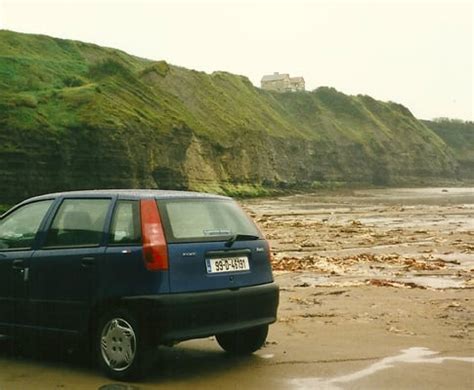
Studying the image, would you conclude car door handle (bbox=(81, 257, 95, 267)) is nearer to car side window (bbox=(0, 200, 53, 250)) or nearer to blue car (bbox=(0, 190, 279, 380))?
blue car (bbox=(0, 190, 279, 380))

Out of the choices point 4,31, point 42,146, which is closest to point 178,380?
point 42,146

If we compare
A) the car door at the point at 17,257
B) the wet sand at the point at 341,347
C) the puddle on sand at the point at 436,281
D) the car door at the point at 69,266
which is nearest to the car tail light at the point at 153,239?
the car door at the point at 69,266

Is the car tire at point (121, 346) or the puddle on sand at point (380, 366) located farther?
the car tire at point (121, 346)

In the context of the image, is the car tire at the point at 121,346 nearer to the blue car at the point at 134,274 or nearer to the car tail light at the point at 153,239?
the blue car at the point at 134,274

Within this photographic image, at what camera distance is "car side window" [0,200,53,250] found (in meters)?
7.00

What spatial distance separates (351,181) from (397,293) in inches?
4273

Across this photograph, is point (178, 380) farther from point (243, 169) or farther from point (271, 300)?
point (243, 169)

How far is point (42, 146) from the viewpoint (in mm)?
54406

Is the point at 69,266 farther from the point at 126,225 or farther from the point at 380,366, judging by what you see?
the point at 380,366

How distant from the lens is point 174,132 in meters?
68.1

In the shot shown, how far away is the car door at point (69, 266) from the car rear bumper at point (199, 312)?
570 millimetres

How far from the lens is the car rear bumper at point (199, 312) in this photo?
589 centimetres

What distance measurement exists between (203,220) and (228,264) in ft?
1.54

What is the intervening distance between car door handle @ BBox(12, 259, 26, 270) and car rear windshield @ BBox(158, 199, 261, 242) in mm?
1571
